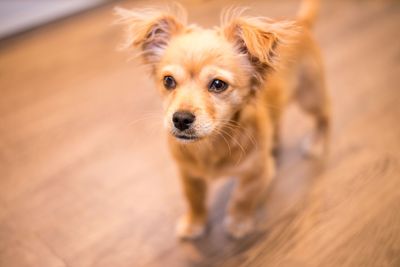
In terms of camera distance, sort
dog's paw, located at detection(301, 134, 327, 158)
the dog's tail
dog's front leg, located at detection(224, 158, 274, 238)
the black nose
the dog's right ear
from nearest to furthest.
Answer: the black nose → the dog's right ear → dog's front leg, located at detection(224, 158, 274, 238) → the dog's tail → dog's paw, located at detection(301, 134, 327, 158)

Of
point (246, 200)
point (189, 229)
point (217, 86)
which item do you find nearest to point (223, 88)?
point (217, 86)

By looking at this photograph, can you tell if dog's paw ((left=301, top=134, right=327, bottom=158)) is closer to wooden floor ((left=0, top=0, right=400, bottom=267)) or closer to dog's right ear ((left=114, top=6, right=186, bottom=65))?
wooden floor ((left=0, top=0, right=400, bottom=267))

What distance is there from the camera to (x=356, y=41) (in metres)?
2.45

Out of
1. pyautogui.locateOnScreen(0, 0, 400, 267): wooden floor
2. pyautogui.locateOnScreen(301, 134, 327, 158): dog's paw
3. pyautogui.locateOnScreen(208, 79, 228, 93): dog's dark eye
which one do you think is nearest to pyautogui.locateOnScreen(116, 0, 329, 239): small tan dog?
pyautogui.locateOnScreen(208, 79, 228, 93): dog's dark eye

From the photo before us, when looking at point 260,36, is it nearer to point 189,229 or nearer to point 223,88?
point 223,88

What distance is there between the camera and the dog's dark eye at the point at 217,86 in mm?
1086

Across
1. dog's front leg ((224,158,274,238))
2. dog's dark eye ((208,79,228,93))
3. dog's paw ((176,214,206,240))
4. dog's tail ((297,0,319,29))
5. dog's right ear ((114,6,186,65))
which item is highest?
dog's tail ((297,0,319,29))

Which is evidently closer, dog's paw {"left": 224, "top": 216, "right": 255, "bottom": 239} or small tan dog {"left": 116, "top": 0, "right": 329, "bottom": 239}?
small tan dog {"left": 116, "top": 0, "right": 329, "bottom": 239}

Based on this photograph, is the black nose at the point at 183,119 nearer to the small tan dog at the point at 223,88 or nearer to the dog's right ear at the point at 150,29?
the small tan dog at the point at 223,88

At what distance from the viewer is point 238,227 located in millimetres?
1373

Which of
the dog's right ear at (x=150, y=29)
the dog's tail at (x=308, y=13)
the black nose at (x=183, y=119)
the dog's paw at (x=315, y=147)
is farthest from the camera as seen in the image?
the dog's paw at (x=315, y=147)

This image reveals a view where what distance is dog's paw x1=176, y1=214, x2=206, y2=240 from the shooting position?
1.38 metres

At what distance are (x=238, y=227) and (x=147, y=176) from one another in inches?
19.3

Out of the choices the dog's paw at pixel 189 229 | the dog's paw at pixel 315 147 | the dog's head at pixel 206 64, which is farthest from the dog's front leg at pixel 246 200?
the dog's paw at pixel 315 147
